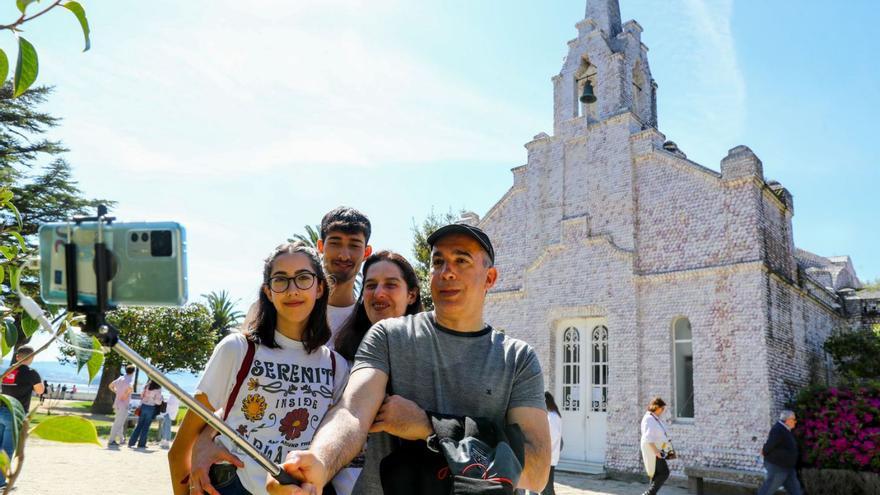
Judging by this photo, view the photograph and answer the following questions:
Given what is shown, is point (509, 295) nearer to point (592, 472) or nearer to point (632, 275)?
point (632, 275)

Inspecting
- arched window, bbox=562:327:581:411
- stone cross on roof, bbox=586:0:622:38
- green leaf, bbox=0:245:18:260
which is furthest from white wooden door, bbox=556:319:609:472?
green leaf, bbox=0:245:18:260

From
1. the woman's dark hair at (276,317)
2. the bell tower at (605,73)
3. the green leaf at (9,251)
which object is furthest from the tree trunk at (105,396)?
the green leaf at (9,251)

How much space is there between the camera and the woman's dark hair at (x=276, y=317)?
288cm

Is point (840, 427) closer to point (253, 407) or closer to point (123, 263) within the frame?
point (253, 407)

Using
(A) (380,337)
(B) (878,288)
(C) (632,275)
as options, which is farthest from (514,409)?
(B) (878,288)

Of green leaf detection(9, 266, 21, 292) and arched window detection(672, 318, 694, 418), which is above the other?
green leaf detection(9, 266, 21, 292)

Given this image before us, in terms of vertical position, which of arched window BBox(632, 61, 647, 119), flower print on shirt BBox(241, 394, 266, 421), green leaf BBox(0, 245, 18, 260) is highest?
arched window BBox(632, 61, 647, 119)

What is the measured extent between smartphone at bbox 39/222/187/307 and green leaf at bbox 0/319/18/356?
1.89ft

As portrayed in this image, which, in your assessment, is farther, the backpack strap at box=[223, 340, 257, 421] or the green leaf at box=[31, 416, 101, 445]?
the backpack strap at box=[223, 340, 257, 421]

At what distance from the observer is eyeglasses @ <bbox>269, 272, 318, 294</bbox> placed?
2.85 meters

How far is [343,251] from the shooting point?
3.74 meters

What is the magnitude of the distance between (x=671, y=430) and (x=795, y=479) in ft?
10.3

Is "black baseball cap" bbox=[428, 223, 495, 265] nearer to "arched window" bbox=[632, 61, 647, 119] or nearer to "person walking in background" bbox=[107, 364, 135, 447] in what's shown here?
"person walking in background" bbox=[107, 364, 135, 447]

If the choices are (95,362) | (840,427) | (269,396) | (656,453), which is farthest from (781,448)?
(95,362)
